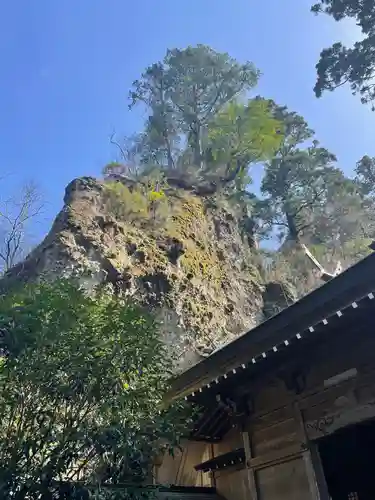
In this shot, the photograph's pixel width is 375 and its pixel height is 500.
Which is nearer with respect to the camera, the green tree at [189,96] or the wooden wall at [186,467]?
the wooden wall at [186,467]

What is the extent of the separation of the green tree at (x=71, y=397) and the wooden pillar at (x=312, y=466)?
1.87 m

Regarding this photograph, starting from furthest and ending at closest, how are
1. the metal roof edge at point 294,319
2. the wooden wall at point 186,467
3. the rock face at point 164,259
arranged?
the rock face at point 164,259, the wooden wall at point 186,467, the metal roof edge at point 294,319

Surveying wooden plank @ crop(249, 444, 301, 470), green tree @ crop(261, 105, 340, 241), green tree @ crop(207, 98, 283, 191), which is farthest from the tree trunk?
wooden plank @ crop(249, 444, 301, 470)

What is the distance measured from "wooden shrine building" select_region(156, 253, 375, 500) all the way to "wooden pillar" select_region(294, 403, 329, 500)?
1 cm

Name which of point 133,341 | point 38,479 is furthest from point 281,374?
point 38,479

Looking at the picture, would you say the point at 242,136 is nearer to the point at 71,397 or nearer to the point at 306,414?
the point at 306,414

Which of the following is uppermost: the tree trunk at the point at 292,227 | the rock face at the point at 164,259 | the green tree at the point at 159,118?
the green tree at the point at 159,118

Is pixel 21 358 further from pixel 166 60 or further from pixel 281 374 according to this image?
pixel 166 60

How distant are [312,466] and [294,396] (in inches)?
39.7

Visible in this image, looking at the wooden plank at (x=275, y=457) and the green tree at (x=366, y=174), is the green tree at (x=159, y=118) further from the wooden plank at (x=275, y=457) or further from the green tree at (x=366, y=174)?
the wooden plank at (x=275, y=457)

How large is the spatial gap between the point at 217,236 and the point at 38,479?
55.6 feet

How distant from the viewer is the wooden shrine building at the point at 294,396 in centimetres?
Answer: 650

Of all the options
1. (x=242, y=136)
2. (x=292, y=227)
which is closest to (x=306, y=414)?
(x=242, y=136)

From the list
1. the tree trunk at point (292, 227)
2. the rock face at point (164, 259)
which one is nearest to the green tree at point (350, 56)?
the rock face at point (164, 259)
